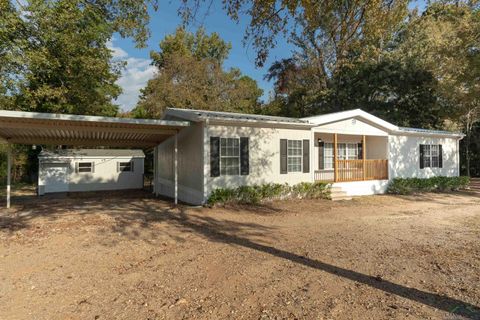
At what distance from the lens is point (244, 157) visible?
433 inches

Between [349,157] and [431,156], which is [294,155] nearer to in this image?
[349,157]

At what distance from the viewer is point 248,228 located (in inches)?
Answer: 296

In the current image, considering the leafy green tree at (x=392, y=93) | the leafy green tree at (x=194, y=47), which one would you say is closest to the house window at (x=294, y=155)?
the leafy green tree at (x=392, y=93)

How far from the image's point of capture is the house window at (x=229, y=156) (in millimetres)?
10641

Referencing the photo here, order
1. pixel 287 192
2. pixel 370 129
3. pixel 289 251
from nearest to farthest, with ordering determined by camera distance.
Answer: pixel 289 251 → pixel 287 192 → pixel 370 129

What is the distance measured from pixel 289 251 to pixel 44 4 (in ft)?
48.0

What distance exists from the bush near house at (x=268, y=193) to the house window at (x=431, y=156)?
7.17 metres

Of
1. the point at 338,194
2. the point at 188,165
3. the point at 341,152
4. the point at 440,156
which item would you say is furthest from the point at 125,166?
the point at 440,156

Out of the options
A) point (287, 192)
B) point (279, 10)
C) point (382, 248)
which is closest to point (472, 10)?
point (287, 192)

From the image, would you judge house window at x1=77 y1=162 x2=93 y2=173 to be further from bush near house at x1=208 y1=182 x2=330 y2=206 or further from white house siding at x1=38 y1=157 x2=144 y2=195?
bush near house at x1=208 y1=182 x2=330 y2=206

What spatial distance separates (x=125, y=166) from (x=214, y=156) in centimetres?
1260

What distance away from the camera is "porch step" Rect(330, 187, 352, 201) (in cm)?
1243

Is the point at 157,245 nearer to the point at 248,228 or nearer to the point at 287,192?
the point at 248,228

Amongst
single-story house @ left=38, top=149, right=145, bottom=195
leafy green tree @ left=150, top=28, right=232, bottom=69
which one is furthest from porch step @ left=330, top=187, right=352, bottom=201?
leafy green tree @ left=150, top=28, right=232, bottom=69
